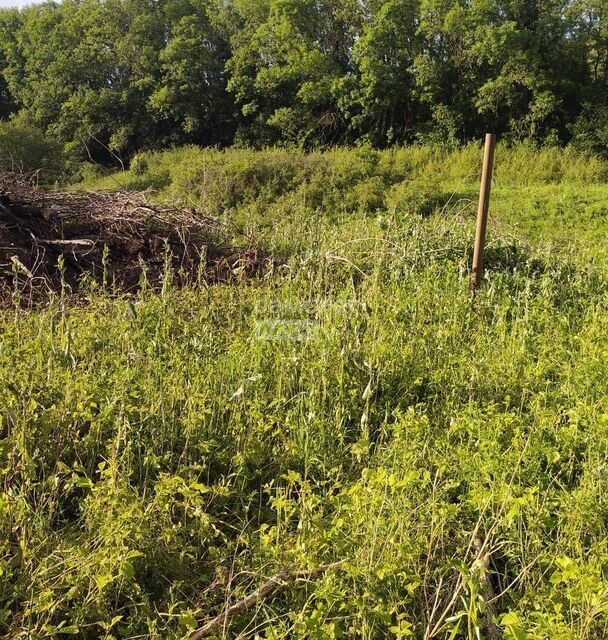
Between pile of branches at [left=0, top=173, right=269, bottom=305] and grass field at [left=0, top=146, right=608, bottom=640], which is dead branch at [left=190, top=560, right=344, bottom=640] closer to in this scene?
grass field at [left=0, top=146, right=608, bottom=640]

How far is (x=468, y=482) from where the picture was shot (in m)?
2.36

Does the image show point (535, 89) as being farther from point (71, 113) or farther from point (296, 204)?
point (71, 113)

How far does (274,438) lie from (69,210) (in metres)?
4.95

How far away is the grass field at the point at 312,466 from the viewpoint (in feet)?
5.85

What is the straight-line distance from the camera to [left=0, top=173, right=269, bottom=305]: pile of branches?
577 cm

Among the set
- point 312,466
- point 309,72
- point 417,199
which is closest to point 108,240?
point 312,466

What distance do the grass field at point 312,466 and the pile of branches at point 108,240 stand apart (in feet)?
3.86

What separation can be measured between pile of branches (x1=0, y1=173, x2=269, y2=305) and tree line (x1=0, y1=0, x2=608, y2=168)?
12.0 meters

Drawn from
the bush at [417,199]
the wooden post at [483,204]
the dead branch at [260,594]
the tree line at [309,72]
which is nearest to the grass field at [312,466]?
the dead branch at [260,594]

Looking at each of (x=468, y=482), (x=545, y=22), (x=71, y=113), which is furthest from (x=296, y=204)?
(x=71, y=113)

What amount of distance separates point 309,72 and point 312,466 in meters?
24.4

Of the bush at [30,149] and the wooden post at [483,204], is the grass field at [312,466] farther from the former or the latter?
the bush at [30,149]

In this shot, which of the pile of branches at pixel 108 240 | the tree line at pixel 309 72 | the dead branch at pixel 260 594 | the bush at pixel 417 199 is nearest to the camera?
the dead branch at pixel 260 594

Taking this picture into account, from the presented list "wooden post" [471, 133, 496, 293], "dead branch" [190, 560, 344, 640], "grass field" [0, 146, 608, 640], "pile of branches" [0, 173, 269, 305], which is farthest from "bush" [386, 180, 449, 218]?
"dead branch" [190, 560, 344, 640]
